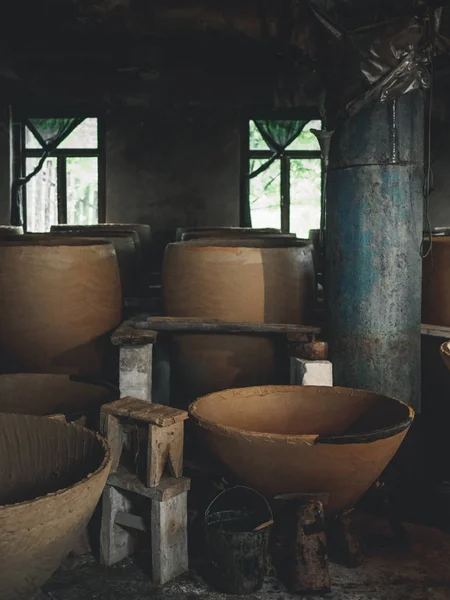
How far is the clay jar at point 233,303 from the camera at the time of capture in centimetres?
348

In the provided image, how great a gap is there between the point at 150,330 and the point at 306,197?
5.55 meters

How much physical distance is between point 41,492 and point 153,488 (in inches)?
16.5

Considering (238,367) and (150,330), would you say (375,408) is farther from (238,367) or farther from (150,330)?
(150,330)

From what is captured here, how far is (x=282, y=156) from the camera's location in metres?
8.45

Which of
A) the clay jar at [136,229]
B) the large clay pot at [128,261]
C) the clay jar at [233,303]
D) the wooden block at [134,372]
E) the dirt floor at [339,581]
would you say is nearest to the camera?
the dirt floor at [339,581]

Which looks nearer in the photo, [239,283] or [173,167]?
[239,283]

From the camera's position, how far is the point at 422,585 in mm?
2656

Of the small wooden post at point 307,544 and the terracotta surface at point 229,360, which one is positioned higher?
the terracotta surface at point 229,360

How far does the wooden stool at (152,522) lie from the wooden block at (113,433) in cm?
5

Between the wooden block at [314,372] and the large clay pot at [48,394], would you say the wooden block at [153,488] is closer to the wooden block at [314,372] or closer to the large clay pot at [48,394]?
the large clay pot at [48,394]

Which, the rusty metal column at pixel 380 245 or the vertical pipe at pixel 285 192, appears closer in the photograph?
the rusty metal column at pixel 380 245

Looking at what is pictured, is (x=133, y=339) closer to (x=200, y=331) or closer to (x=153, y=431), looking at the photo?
(x=200, y=331)

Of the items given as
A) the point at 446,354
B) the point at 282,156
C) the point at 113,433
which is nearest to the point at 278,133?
the point at 282,156

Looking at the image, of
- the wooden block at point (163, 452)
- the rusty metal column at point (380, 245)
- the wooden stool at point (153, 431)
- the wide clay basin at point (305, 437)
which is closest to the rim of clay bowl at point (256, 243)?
the rusty metal column at point (380, 245)
